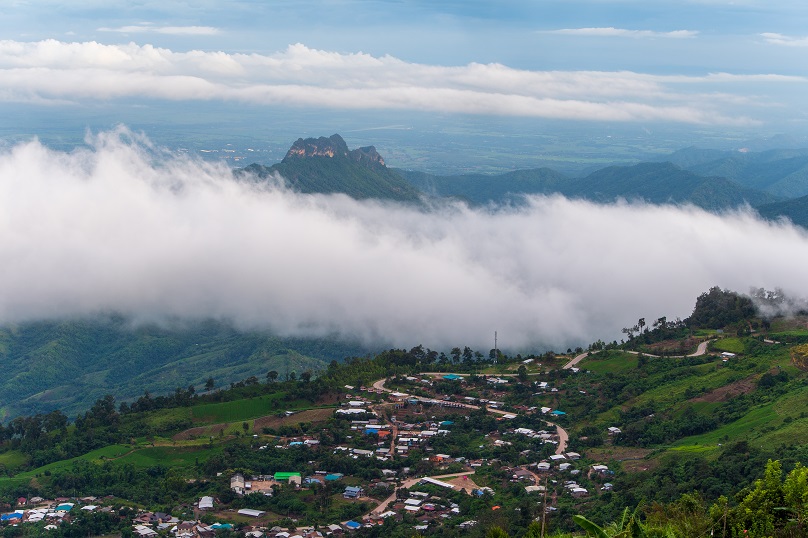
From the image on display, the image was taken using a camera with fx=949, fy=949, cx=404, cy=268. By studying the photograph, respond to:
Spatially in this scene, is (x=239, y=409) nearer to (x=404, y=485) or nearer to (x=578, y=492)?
(x=404, y=485)

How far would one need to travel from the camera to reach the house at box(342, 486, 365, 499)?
185 ft

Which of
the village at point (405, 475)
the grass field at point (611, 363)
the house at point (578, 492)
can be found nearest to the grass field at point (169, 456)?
the village at point (405, 475)

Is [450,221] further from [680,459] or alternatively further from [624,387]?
[680,459]

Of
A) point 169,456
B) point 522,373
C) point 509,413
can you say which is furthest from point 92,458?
point 522,373

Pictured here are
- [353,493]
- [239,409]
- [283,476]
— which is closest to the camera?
[353,493]

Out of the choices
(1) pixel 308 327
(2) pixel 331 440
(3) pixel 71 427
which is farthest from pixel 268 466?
(1) pixel 308 327

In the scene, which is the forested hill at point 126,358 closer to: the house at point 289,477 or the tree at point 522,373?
the tree at point 522,373

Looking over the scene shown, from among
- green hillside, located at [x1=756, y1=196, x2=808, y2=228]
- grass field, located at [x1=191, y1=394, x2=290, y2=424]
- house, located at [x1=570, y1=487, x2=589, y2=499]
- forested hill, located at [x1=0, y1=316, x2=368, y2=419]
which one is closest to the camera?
house, located at [x1=570, y1=487, x2=589, y2=499]

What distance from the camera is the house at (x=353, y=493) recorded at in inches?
2215

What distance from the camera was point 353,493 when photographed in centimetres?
5628

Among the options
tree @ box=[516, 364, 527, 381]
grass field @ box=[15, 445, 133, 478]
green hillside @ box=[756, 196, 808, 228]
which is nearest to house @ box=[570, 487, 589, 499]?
tree @ box=[516, 364, 527, 381]

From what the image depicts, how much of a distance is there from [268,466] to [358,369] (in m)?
23.3

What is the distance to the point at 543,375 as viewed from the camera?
256 ft

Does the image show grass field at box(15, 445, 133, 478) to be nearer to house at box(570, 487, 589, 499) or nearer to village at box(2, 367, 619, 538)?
village at box(2, 367, 619, 538)
